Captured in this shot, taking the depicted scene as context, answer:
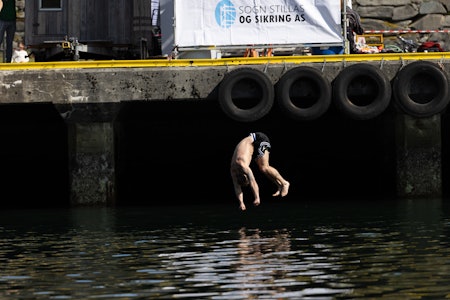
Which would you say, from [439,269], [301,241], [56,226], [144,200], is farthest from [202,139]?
[439,269]

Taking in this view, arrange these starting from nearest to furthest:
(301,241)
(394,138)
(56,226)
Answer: (301,241) → (56,226) → (394,138)

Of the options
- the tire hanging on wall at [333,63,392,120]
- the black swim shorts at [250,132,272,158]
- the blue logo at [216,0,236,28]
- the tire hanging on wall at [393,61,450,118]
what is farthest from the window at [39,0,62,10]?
the black swim shorts at [250,132,272,158]

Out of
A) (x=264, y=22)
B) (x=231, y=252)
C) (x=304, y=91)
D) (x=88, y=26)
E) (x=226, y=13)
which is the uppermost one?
(x=88, y=26)

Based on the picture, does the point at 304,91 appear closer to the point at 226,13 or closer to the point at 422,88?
the point at 422,88

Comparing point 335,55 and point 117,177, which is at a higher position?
point 335,55

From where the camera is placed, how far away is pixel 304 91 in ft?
75.4

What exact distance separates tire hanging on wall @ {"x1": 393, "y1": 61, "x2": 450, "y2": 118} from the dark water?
1.60 metres

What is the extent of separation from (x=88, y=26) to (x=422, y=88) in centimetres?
739

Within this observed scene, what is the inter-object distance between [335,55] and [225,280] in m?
10.6

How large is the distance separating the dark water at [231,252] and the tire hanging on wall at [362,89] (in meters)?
1.66

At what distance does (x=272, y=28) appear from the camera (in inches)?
947

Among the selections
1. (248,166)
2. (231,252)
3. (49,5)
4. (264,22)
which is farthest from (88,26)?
(231,252)

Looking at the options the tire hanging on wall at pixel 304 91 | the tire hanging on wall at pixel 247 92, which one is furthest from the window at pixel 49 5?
the tire hanging on wall at pixel 304 91

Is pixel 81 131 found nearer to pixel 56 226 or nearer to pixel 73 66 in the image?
pixel 73 66
